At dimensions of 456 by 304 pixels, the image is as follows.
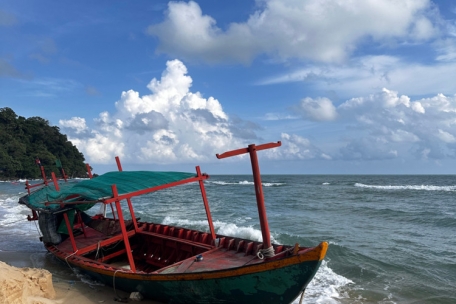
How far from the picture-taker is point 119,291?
26.7ft

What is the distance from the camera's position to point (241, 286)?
19.2 feet

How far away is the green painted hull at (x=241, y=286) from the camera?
18.0 ft

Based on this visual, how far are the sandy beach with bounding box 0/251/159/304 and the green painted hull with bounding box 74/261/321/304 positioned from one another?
873mm

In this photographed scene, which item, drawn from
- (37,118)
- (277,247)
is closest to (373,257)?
(277,247)

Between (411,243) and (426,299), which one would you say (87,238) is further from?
(411,243)

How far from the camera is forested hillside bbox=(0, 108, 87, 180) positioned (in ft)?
237

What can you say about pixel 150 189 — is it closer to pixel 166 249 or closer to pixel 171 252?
pixel 171 252

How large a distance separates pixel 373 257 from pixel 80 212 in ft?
33.6

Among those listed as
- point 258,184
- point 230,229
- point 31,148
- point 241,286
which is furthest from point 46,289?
point 31,148

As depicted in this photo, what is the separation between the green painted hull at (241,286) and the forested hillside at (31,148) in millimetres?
74729

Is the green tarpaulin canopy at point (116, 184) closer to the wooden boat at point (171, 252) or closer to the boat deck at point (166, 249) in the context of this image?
the wooden boat at point (171, 252)

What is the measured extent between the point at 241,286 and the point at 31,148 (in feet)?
276

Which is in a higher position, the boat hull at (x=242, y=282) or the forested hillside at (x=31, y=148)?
the forested hillside at (x=31, y=148)

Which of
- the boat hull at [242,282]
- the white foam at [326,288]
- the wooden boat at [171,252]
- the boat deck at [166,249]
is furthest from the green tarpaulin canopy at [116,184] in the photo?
the white foam at [326,288]
